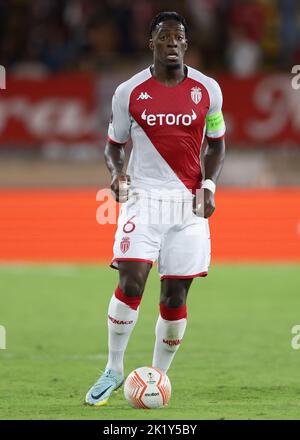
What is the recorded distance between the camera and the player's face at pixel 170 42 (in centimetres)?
740

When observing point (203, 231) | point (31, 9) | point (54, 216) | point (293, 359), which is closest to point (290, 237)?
point (54, 216)

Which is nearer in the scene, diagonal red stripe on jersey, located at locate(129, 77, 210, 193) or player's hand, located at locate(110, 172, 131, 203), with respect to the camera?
player's hand, located at locate(110, 172, 131, 203)

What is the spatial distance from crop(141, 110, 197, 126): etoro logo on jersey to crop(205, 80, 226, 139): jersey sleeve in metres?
0.20

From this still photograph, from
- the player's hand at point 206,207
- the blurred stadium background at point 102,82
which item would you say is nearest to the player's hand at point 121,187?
the player's hand at point 206,207

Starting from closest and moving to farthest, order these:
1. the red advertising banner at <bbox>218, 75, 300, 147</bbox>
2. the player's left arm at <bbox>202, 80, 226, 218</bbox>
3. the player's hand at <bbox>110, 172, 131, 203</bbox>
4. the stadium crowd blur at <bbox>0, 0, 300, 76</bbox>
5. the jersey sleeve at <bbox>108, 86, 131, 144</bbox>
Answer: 1. the player's hand at <bbox>110, 172, 131, 203</bbox>
2. the jersey sleeve at <bbox>108, 86, 131, 144</bbox>
3. the player's left arm at <bbox>202, 80, 226, 218</bbox>
4. the red advertising banner at <bbox>218, 75, 300, 147</bbox>
5. the stadium crowd blur at <bbox>0, 0, 300, 76</bbox>

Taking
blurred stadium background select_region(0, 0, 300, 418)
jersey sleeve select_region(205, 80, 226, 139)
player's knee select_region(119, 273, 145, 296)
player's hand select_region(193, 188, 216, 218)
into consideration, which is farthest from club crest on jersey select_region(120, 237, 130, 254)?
blurred stadium background select_region(0, 0, 300, 418)

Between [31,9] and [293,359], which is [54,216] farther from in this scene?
[293,359]

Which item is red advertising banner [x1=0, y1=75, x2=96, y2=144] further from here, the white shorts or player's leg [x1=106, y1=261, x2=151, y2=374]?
player's leg [x1=106, y1=261, x2=151, y2=374]

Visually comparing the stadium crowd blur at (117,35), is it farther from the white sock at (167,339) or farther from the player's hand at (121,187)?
the player's hand at (121,187)

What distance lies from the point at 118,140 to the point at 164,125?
0.33m

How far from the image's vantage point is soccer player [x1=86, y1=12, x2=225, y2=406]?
7.42 metres

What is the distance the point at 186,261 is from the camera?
7.47 meters

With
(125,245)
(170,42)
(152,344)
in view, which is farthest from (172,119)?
(152,344)

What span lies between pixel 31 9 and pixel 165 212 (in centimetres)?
1317
